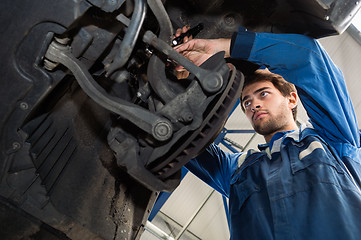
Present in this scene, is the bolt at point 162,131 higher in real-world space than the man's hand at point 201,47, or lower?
lower

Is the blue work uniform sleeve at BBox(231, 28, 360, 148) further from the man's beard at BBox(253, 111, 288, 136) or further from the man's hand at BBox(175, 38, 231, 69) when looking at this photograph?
the man's beard at BBox(253, 111, 288, 136)

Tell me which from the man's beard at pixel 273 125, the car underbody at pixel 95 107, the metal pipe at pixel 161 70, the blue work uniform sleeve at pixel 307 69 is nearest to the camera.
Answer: the car underbody at pixel 95 107

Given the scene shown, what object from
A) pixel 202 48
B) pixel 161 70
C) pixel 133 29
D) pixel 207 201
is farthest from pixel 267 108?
→ pixel 207 201

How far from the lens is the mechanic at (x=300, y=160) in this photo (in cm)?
130

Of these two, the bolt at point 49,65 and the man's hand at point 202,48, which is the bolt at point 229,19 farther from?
the bolt at point 49,65

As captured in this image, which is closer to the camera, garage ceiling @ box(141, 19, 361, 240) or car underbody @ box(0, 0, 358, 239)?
car underbody @ box(0, 0, 358, 239)

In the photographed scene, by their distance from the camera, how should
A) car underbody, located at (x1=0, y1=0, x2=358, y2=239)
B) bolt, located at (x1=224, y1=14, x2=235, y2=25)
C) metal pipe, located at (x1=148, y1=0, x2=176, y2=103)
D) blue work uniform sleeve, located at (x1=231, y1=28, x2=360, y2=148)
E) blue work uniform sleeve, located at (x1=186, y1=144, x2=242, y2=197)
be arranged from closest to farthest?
car underbody, located at (x1=0, y1=0, x2=358, y2=239)
metal pipe, located at (x1=148, y1=0, x2=176, y2=103)
blue work uniform sleeve, located at (x1=231, y1=28, x2=360, y2=148)
bolt, located at (x1=224, y1=14, x2=235, y2=25)
blue work uniform sleeve, located at (x1=186, y1=144, x2=242, y2=197)

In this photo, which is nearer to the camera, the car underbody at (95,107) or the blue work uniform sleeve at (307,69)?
the car underbody at (95,107)

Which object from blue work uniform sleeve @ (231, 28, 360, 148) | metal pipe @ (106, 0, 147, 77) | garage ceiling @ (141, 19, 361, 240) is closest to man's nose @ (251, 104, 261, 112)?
blue work uniform sleeve @ (231, 28, 360, 148)

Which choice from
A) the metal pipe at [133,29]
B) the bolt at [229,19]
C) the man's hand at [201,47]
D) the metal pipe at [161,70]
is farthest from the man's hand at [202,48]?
the metal pipe at [133,29]

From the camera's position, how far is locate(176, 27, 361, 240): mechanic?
130 centimetres

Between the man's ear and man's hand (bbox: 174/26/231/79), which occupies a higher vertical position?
the man's ear

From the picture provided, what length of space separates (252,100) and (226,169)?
0.49 metres

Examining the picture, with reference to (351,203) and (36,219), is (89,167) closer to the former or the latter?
(36,219)
